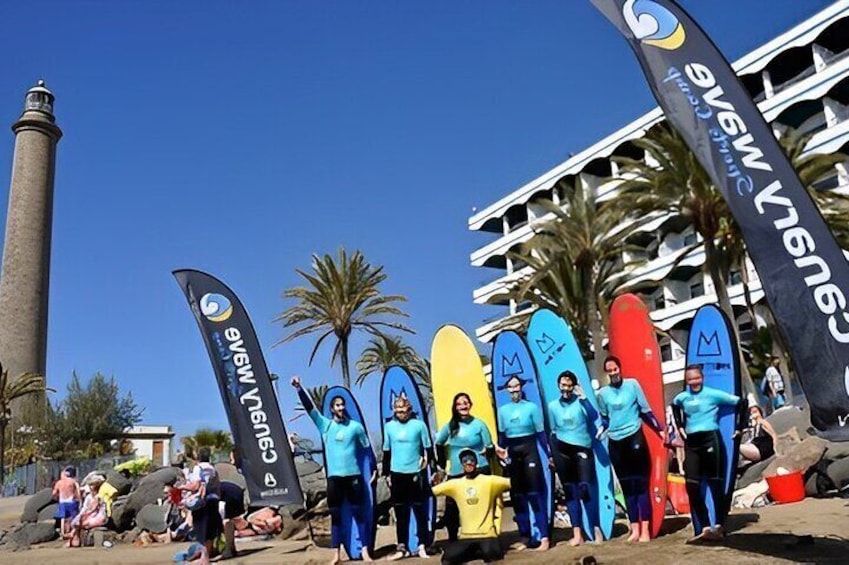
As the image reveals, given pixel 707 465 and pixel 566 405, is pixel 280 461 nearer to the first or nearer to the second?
pixel 566 405

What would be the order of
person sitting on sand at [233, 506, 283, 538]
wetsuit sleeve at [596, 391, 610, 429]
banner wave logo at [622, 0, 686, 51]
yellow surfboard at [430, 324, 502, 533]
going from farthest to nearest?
1. person sitting on sand at [233, 506, 283, 538]
2. yellow surfboard at [430, 324, 502, 533]
3. wetsuit sleeve at [596, 391, 610, 429]
4. banner wave logo at [622, 0, 686, 51]

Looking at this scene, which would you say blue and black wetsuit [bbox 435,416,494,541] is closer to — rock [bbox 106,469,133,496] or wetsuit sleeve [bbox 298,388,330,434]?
wetsuit sleeve [bbox 298,388,330,434]

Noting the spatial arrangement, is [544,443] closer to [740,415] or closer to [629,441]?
[629,441]

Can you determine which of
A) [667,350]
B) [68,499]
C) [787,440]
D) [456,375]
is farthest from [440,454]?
[667,350]

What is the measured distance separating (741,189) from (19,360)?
51105 millimetres

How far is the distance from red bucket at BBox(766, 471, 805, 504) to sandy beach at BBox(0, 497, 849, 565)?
0.22 metres

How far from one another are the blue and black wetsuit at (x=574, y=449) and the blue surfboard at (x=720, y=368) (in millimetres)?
1200

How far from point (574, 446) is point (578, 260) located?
1829 cm

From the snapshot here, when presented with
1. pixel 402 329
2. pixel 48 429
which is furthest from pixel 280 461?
pixel 48 429

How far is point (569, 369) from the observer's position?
31.9 feet

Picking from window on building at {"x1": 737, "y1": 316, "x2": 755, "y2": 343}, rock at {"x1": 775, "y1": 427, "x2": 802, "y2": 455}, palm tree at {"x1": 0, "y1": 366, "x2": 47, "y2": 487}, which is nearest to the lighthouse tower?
palm tree at {"x1": 0, "y1": 366, "x2": 47, "y2": 487}

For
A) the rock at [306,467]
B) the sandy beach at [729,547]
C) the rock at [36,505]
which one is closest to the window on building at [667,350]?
the rock at [306,467]

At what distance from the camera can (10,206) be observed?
52250mm

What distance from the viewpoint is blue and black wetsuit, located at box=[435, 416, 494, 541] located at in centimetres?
893
